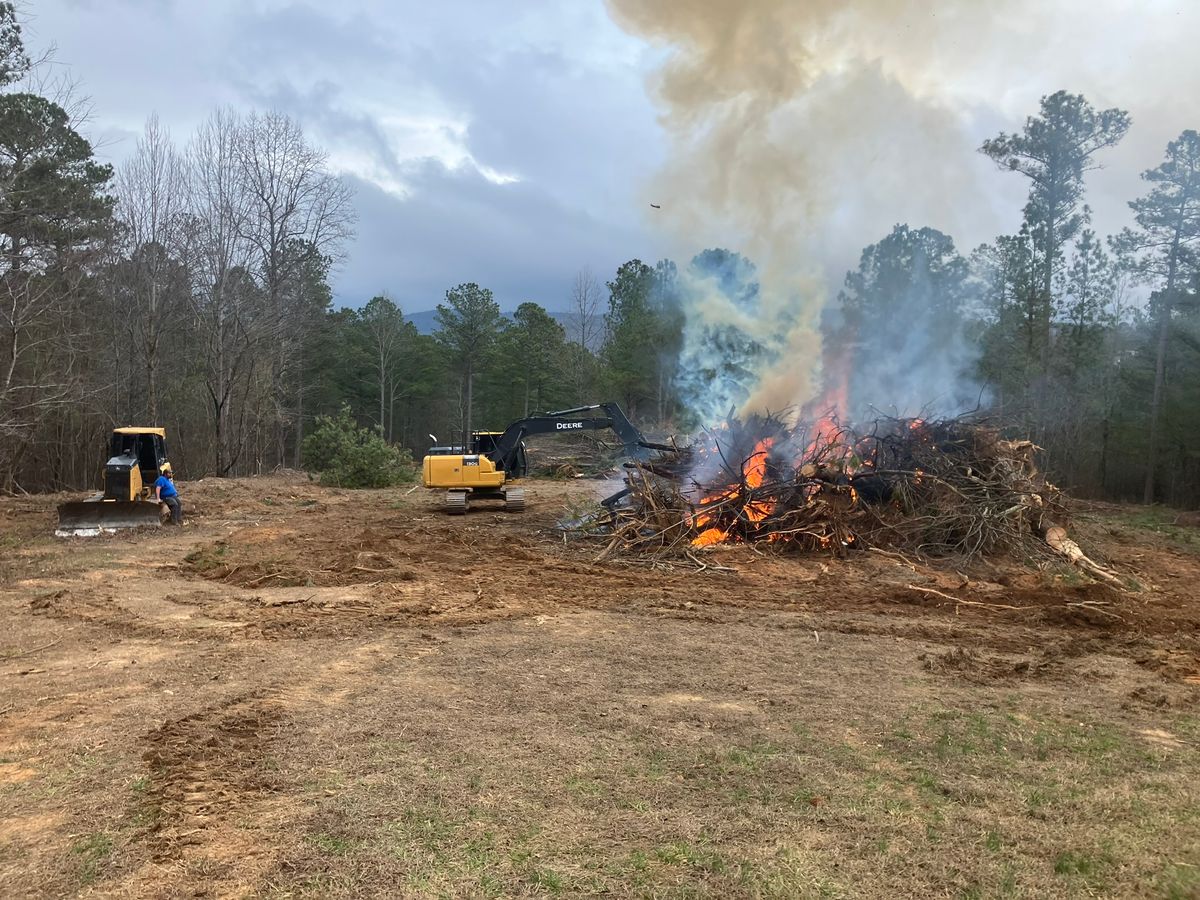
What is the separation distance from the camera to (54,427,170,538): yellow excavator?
14445mm

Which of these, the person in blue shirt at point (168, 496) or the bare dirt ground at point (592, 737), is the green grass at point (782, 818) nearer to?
the bare dirt ground at point (592, 737)

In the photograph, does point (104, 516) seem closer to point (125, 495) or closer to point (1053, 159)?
point (125, 495)

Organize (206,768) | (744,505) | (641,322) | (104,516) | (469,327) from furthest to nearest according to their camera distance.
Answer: (469,327) → (641,322) → (104,516) → (744,505) → (206,768)

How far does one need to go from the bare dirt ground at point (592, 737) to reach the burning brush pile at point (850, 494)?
1.91 meters

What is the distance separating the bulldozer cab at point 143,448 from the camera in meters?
16.1

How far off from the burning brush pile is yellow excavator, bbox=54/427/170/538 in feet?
33.0

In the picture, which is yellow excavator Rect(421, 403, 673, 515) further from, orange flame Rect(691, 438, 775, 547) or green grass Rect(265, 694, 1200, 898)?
green grass Rect(265, 694, 1200, 898)

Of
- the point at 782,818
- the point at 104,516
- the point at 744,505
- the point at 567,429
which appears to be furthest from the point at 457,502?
the point at 782,818

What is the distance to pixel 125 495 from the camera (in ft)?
49.8

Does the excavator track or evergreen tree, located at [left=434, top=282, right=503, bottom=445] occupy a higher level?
evergreen tree, located at [left=434, top=282, right=503, bottom=445]

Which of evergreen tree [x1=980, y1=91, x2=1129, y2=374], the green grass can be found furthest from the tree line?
the green grass

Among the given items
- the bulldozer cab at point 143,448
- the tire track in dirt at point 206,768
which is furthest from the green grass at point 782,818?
the bulldozer cab at point 143,448

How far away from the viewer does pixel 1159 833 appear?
12.6 ft

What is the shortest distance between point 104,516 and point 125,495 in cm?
60
